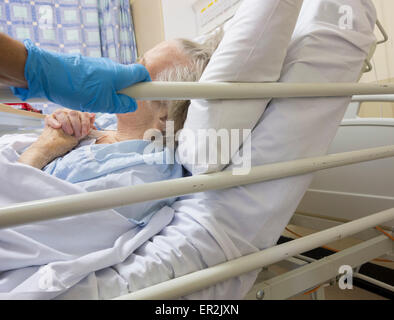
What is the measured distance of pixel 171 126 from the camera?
98cm

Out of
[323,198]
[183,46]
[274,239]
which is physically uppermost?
[183,46]

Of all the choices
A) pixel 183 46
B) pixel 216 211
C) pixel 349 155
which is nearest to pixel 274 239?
pixel 216 211

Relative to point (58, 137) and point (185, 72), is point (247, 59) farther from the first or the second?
point (58, 137)

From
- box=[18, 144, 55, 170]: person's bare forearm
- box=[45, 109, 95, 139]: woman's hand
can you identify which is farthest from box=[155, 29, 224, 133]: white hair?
box=[18, 144, 55, 170]: person's bare forearm

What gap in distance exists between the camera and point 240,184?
62 centimetres

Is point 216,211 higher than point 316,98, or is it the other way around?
point 316,98

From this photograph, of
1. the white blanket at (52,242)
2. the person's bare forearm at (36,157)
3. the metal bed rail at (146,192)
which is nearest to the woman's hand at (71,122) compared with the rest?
the person's bare forearm at (36,157)

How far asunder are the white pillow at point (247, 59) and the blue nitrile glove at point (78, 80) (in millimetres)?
207

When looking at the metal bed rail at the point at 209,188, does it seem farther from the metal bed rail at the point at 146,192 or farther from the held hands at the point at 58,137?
the held hands at the point at 58,137

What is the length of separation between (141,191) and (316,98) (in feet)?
1.65

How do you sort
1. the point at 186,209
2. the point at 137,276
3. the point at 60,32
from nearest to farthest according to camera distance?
the point at 137,276 → the point at 186,209 → the point at 60,32

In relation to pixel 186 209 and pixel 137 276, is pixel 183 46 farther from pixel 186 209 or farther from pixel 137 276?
pixel 137 276

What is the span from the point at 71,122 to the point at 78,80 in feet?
2.03

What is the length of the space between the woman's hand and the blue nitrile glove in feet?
1.91
